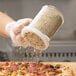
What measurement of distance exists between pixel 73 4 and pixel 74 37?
0.28m

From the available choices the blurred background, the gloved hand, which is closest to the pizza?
the gloved hand

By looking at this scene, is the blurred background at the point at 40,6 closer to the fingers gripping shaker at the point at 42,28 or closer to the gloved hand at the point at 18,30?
the gloved hand at the point at 18,30

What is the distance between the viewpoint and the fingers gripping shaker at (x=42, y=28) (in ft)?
5.08

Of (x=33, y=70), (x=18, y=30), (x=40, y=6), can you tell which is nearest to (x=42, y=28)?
(x=18, y=30)

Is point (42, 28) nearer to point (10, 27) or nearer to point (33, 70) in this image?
point (10, 27)

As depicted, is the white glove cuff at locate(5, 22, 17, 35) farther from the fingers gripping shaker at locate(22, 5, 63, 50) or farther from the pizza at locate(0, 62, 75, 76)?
the pizza at locate(0, 62, 75, 76)

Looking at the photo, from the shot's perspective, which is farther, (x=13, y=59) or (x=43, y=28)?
(x=13, y=59)

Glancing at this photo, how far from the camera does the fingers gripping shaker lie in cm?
155

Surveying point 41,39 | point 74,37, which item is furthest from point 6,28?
point 74,37

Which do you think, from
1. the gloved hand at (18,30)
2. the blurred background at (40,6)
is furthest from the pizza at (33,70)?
the blurred background at (40,6)

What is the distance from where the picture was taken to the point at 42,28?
5.08 ft

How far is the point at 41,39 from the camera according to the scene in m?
1.59

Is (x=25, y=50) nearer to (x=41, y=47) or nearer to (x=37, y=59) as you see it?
(x=37, y=59)

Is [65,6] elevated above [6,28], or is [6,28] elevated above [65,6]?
[65,6]
